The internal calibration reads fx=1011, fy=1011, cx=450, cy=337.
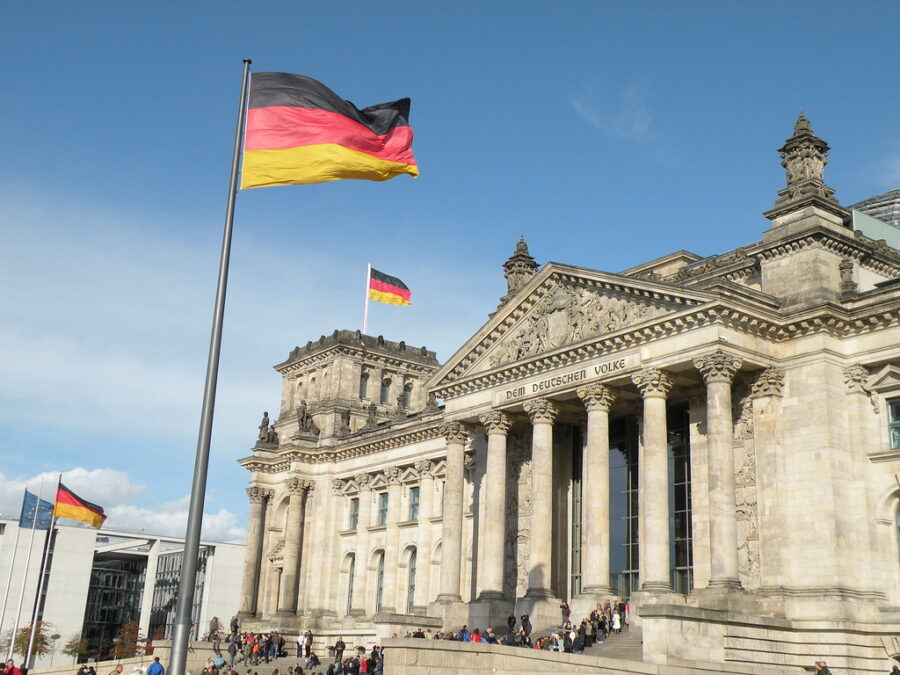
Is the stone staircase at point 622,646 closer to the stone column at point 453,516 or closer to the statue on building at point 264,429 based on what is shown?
the stone column at point 453,516

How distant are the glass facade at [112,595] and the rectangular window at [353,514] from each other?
251 ft

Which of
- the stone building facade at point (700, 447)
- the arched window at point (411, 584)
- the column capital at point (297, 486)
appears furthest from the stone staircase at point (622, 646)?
the column capital at point (297, 486)

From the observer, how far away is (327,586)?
199 ft

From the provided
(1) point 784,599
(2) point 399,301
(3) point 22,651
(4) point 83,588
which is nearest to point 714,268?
(1) point 784,599

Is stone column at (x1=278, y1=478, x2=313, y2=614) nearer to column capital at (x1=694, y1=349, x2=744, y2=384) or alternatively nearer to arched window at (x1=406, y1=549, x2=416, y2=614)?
arched window at (x1=406, y1=549, x2=416, y2=614)

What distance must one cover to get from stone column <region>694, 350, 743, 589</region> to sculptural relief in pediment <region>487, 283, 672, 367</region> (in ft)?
10.4

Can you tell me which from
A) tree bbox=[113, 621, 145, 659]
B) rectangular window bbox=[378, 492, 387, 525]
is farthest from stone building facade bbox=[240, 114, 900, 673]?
tree bbox=[113, 621, 145, 659]

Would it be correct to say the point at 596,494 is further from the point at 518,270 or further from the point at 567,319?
the point at 518,270

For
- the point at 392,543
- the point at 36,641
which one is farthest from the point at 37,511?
the point at 36,641

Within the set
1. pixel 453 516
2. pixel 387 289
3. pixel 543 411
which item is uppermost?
pixel 387 289

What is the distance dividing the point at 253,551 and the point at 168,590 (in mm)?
79080

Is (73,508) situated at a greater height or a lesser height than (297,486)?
lesser

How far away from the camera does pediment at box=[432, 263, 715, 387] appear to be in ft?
122

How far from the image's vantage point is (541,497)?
4091 cm
